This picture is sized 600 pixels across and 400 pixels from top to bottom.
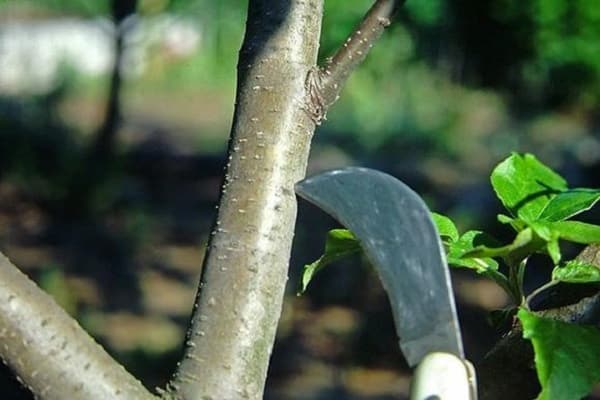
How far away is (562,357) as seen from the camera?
0.75 meters

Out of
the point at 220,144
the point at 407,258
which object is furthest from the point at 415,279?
the point at 220,144

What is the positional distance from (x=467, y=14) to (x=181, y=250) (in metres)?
3.23

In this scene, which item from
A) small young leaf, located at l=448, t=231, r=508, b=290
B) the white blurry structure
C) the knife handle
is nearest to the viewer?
the knife handle

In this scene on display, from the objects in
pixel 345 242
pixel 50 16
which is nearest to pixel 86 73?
pixel 50 16

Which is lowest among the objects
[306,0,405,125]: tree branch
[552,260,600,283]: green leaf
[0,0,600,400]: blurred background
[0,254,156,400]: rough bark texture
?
[0,0,600,400]: blurred background

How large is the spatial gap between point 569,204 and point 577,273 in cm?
8

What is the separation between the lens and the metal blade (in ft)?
2.33

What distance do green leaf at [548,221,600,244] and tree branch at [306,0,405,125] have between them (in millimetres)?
188

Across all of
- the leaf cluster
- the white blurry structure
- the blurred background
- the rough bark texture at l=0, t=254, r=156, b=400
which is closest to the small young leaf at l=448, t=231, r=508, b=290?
the leaf cluster

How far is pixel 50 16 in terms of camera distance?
10461mm

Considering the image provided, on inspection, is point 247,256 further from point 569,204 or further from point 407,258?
point 569,204

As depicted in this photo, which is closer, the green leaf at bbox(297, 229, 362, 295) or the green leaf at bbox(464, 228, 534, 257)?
the green leaf at bbox(464, 228, 534, 257)

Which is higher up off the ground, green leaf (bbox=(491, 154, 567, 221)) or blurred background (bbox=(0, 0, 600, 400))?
green leaf (bbox=(491, 154, 567, 221))

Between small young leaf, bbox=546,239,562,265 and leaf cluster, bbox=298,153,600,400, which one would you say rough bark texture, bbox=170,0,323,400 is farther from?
small young leaf, bbox=546,239,562,265
